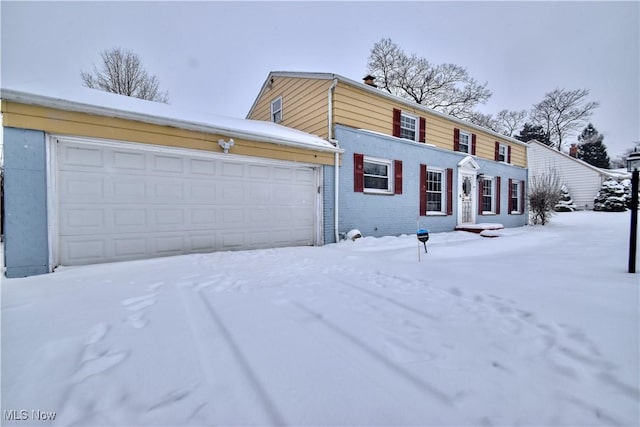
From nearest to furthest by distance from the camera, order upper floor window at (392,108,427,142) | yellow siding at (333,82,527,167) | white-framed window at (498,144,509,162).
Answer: yellow siding at (333,82,527,167) < upper floor window at (392,108,427,142) < white-framed window at (498,144,509,162)

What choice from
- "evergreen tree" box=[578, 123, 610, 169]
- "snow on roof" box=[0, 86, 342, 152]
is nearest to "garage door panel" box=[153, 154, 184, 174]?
"snow on roof" box=[0, 86, 342, 152]

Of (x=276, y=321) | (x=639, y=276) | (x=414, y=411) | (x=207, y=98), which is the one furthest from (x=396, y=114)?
(x=207, y=98)

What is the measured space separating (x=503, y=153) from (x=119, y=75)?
20.4m

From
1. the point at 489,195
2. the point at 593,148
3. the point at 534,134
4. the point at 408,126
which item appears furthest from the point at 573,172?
the point at 408,126

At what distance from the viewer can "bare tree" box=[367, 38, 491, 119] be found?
16.8 meters

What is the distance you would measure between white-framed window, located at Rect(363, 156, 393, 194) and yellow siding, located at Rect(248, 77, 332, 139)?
1708 mm

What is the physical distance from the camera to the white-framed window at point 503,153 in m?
12.6

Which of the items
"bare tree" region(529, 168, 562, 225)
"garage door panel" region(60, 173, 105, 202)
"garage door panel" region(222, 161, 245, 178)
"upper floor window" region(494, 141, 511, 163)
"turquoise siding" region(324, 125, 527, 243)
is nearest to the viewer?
"garage door panel" region(60, 173, 105, 202)

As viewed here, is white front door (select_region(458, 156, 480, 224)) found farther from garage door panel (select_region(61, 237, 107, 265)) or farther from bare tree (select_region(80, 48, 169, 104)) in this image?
bare tree (select_region(80, 48, 169, 104))

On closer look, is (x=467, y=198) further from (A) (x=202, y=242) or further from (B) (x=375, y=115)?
(A) (x=202, y=242)

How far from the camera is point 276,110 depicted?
33.6ft

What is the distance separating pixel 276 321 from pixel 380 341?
0.93 meters

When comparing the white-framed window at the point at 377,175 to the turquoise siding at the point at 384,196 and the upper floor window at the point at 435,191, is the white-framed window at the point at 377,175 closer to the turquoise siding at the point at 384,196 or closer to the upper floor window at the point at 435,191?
the turquoise siding at the point at 384,196

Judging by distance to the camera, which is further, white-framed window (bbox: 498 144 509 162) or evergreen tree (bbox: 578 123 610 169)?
evergreen tree (bbox: 578 123 610 169)
